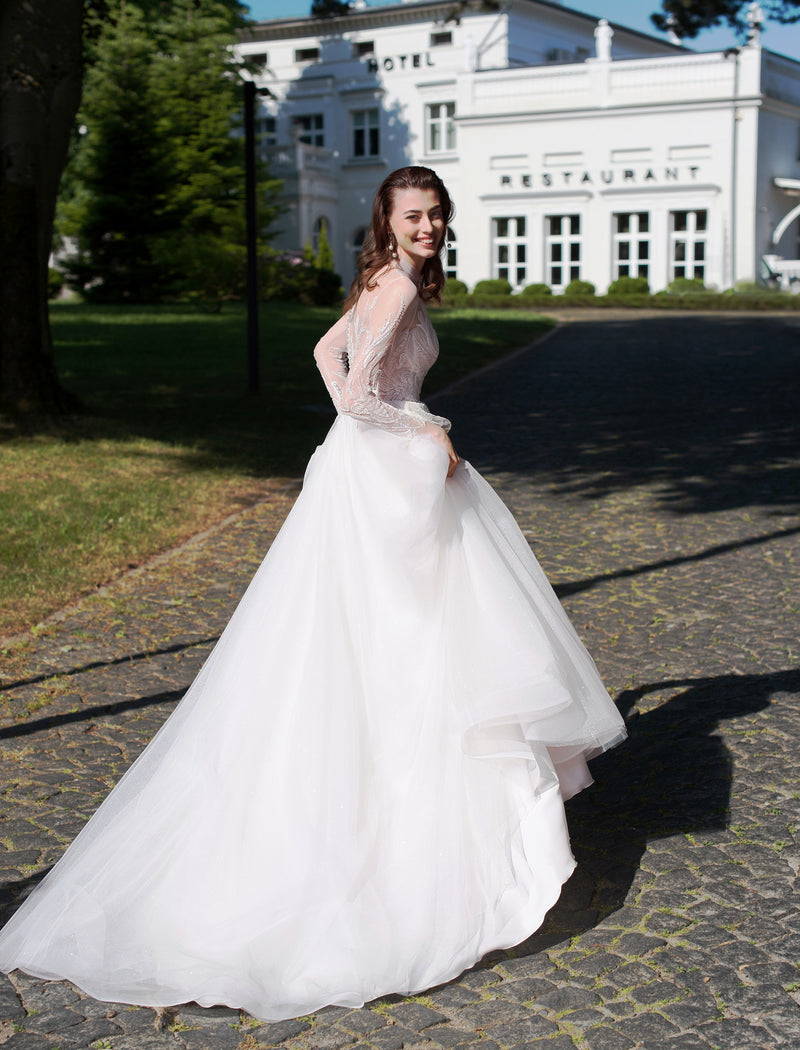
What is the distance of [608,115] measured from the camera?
4284 cm

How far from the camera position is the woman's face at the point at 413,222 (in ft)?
11.4

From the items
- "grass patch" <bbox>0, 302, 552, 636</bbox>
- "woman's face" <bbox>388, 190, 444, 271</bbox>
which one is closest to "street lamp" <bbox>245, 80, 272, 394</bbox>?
"grass patch" <bbox>0, 302, 552, 636</bbox>

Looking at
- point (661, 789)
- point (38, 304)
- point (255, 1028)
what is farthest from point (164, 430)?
point (255, 1028)

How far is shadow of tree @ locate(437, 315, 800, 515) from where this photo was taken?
10.7m

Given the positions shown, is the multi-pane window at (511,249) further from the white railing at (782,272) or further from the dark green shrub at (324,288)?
the dark green shrub at (324,288)

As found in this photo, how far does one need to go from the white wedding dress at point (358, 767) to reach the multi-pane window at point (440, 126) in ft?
158

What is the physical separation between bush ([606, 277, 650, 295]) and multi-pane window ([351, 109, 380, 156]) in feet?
50.3

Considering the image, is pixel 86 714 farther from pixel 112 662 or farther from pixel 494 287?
pixel 494 287

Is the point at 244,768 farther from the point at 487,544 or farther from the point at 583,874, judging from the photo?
the point at 583,874

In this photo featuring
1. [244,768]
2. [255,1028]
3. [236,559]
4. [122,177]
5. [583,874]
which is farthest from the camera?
[122,177]

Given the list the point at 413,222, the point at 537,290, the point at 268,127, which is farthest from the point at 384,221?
the point at 268,127

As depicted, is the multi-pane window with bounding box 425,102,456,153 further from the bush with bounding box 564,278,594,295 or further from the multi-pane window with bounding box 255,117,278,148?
the bush with bounding box 564,278,594,295

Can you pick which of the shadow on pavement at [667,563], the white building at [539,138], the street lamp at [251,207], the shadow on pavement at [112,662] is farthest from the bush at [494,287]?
the shadow on pavement at [112,662]

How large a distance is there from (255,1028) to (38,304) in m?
9.88
